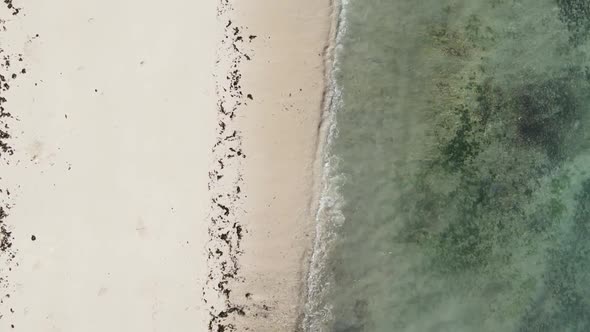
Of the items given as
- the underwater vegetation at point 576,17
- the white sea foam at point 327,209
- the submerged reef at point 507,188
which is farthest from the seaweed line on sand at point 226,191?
the underwater vegetation at point 576,17

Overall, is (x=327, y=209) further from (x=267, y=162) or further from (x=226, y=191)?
(x=226, y=191)

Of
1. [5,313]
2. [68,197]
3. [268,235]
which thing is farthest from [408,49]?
[5,313]

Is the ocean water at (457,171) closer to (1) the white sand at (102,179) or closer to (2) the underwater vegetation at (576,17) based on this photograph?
(2) the underwater vegetation at (576,17)

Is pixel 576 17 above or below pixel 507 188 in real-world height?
above

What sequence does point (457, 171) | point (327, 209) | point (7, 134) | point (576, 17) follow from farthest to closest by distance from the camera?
point (576, 17)
point (457, 171)
point (327, 209)
point (7, 134)

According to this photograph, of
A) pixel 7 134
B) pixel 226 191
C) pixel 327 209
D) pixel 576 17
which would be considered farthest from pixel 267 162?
pixel 576 17
